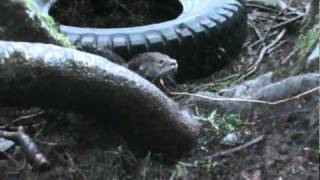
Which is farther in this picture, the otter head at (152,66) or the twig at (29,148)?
the otter head at (152,66)

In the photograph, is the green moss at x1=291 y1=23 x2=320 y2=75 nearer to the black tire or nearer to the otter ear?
the otter ear

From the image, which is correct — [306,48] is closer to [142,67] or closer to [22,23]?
[142,67]

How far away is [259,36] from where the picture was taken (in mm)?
4672

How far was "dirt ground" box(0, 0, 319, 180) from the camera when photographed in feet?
7.57

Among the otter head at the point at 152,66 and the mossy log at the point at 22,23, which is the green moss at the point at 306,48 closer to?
the otter head at the point at 152,66

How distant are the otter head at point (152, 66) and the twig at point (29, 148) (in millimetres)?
589

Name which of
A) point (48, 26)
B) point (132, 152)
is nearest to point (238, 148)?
point (132, 152)

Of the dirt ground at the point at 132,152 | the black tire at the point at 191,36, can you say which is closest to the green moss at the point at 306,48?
the dirt ground at the point at 132,152

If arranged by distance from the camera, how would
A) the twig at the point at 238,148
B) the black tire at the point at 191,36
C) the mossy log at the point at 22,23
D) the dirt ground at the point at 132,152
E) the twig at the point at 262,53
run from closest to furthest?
1. the dirt ground at the point at 132,152
2. the twig at the point at 238,148
3. the mossy log at the point at 22,23
4. the black tire at the point at 191,36
5. the twig at the point at 262,53

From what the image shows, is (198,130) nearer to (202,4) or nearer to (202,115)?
(202,115)

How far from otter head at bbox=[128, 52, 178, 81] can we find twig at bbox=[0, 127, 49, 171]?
1.93 ft

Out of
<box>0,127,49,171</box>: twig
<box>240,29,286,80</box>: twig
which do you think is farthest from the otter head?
<box>240,29,286,80</box>: twig

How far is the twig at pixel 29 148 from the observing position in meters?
2.28

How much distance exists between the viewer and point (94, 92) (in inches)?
92.4
